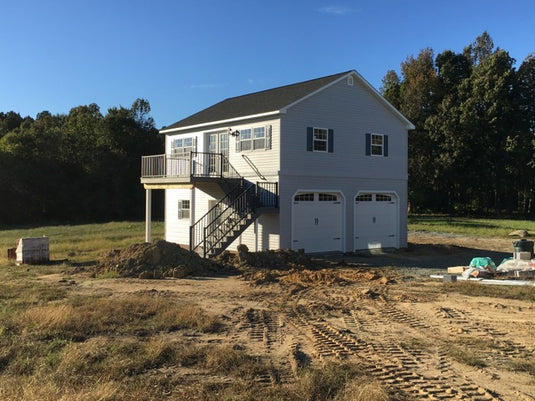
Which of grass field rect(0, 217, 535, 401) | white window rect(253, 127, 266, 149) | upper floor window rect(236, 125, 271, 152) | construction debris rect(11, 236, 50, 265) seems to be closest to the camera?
grass field rect(0, 217, 535, 401)

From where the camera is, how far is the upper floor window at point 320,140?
20.3 metres

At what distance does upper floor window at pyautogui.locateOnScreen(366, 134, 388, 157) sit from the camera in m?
22.2

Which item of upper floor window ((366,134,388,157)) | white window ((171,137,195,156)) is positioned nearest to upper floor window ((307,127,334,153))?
upper floor window ((366,134,388,157))

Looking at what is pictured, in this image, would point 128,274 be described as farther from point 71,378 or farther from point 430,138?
point 430,138

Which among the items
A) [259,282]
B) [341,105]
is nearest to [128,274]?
[259,282]

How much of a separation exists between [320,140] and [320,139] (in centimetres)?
4

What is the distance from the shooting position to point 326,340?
317 inches

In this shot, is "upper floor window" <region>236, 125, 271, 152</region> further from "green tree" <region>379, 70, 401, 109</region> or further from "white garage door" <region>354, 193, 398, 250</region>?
"green tree" <region>379, 70, 401, 109</region>

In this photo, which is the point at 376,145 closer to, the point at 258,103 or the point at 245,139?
the point at 258,103

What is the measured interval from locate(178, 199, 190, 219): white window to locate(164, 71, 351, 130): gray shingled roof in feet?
11.9

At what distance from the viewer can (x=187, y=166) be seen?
2191cm

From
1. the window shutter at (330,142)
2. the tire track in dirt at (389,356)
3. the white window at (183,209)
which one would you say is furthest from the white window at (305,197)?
the tire track in dirt at (389,356)

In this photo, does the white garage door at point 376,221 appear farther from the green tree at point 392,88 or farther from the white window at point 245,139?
the green tree at point 392,88

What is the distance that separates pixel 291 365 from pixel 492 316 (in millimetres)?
5082
